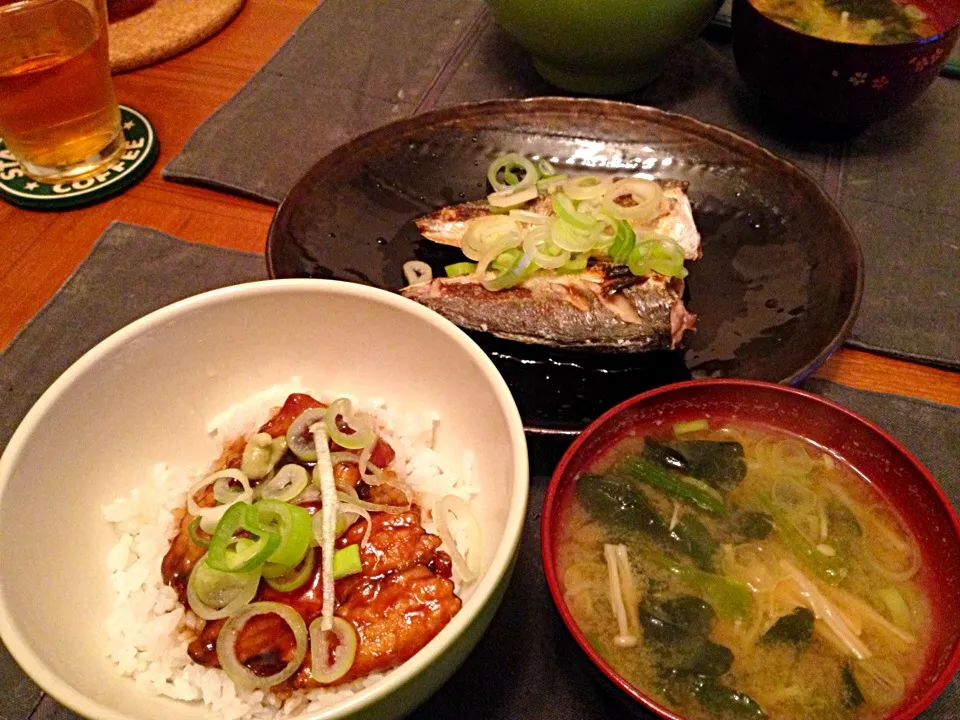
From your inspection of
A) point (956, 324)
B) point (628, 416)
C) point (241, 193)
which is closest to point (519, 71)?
point (241, 193)

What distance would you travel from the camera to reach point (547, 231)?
5.83ft

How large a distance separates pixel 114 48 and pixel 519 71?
136 centimetres

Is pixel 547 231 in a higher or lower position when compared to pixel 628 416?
lower

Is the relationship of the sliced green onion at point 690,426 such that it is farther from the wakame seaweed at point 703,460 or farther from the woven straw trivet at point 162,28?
the woven straw trivet at point 162,28

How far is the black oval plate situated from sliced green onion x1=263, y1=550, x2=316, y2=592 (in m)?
0.42

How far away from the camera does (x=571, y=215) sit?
1.76 meters

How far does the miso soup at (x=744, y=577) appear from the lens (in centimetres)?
94

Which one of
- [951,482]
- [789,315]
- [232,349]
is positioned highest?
[232,349]

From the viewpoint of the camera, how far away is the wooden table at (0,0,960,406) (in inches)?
63.4

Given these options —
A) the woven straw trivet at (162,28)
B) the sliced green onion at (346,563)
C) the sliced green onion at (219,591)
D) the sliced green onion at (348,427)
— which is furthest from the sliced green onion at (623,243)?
the woven straw trivet at (162,28)

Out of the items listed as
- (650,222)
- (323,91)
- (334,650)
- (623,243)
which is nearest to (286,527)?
(334,650)

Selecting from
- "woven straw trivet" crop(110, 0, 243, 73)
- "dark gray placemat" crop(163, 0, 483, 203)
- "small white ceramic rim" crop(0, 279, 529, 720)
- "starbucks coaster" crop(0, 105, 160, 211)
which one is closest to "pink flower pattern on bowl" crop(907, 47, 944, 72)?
"dark gray placemat" crop(163, 0, 483, 203)

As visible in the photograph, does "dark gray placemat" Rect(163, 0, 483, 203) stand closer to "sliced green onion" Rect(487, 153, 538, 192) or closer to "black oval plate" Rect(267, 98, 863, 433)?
"black oval plate" Rect(267, 98, 863, 433)

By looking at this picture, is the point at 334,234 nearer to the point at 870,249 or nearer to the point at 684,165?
the point at 684,165
